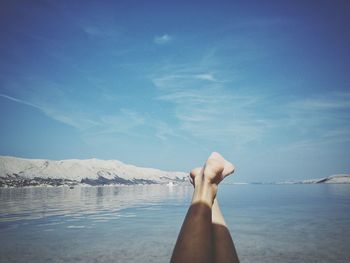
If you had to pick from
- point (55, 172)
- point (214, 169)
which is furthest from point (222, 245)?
point (55, 172)

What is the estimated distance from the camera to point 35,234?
33.2 feet

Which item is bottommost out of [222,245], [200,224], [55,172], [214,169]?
[222,245]

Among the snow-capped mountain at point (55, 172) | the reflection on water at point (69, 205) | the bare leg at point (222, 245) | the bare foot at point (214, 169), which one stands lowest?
the reflection on water at point (69, 205)

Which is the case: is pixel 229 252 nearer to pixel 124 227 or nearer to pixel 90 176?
pixel 124 227

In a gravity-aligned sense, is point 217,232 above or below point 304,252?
above

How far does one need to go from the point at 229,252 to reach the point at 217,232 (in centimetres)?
22

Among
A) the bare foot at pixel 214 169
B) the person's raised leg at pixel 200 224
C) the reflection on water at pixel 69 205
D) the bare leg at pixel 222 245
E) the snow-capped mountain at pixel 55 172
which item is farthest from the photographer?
the snow-capped mountain at pixel 55 172

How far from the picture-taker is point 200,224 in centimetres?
232

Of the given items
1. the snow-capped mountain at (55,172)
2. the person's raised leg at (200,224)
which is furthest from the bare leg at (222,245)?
the snow-capped mountain at (55,172)

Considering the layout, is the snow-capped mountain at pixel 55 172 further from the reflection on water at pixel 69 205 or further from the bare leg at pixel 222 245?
the bare leg at pixel 222 245

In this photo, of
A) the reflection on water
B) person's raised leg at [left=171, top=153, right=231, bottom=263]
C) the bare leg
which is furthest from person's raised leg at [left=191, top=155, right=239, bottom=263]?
the reflection on water

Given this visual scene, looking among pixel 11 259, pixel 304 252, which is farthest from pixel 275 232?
pixel 11 259

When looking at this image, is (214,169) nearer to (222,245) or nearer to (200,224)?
(200,224)

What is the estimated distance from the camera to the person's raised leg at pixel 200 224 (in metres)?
2.14
